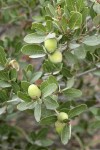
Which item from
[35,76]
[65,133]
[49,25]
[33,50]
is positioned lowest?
[65,133]

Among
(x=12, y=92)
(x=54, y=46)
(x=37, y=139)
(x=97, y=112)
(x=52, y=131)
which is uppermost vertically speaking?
(x=54, y=46)

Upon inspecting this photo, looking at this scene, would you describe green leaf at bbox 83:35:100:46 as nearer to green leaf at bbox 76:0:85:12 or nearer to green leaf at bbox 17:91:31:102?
green leaf at bbox 76:0:85:12

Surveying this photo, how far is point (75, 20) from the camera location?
1.37 metres

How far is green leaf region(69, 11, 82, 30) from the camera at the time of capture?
4.48 feet

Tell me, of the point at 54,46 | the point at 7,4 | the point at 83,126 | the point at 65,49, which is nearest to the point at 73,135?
the point at 83,126

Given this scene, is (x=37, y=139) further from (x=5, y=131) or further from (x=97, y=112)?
(x=97, y=112)

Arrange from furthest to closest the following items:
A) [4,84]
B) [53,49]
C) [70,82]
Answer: [70,82]
[4,84]
[53,49]

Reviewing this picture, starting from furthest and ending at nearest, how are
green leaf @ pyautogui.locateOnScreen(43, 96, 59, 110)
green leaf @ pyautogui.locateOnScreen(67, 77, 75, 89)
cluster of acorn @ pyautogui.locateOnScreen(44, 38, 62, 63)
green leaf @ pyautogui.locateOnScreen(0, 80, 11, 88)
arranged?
1. green leaf @ pyautogui.locateOnScreen(67, 77, 75, 89)
2. green leaf @ pyautogui.locateOnScreen(0, 80, 11, 88)
3. green leaf @ pyautogui.locateOnScreen(43, 96, 59, 110)
4. cluster of acorn @ pyautogui.locateOnScreen(44, 38, 62, 63)

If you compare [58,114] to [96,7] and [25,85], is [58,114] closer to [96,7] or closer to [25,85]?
[25,85]

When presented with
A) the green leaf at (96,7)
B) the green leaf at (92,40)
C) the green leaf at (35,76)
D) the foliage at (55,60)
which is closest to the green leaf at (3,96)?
the foliage at (55,60)

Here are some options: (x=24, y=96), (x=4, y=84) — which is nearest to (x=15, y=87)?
(x=4, y=84)

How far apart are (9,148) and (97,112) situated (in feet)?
2.24

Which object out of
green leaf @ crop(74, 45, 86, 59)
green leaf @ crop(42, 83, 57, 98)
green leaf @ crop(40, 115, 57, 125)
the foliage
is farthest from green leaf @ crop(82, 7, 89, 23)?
green leaf @ crop(40, 115, 57, 125)

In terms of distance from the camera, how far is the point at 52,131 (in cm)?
289
